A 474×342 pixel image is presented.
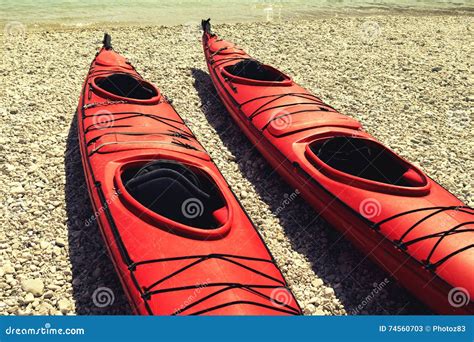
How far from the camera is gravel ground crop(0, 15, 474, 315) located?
4.64 metres

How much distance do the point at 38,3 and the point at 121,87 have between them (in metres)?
13.8

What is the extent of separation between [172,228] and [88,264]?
1448 millimetres

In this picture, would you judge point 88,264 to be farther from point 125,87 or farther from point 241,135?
point 241,135

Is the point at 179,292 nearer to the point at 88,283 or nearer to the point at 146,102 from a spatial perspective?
the point at 88,283

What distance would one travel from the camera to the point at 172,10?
58.1ft

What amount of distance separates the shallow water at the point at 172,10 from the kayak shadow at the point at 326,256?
38.2 ft

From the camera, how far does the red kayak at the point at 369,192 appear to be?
4055mm

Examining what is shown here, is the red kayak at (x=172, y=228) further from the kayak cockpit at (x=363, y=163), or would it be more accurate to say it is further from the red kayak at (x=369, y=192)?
the kayak cockpit at (x=363, y=163)

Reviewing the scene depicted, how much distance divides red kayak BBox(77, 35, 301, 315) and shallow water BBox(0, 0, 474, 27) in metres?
11.9

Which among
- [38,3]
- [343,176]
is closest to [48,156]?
[343,176]

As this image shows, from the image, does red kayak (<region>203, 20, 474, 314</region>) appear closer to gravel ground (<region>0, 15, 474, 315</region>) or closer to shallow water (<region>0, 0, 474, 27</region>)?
gravel ground (<region>0, 15, 474, 315</region>)

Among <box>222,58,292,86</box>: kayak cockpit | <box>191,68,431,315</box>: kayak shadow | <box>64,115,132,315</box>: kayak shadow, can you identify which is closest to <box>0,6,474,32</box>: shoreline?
<box>222,58,292,86</box>: kayak cockpit

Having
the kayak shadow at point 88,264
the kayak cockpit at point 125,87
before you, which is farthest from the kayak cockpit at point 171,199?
the kayak cockpit at point 125,87

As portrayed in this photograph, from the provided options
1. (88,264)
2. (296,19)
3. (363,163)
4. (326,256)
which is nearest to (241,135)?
(363,163)
